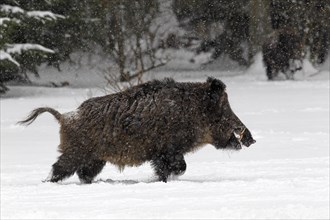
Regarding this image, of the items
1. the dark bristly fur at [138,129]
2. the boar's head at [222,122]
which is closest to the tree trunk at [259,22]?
the boar's head at [222,122]

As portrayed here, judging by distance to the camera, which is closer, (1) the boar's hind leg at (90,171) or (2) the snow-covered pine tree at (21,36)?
(1) the boar's hind leg at (90,171)

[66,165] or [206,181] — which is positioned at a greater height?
[66,165]

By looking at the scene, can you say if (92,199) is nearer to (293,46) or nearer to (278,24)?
(293,46)

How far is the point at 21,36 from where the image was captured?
29.1 meters

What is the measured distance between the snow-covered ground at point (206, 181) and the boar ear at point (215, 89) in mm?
869

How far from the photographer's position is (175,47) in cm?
3844

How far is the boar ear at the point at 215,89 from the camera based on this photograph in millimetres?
8375

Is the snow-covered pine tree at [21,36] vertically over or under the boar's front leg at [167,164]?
over

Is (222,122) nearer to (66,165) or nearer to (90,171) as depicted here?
(90,171)

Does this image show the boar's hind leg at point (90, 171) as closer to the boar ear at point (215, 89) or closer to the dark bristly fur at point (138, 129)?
the dark bristly fur at point (138, 129)

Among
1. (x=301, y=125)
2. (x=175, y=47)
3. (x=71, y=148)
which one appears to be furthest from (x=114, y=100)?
(x=175, y=47)

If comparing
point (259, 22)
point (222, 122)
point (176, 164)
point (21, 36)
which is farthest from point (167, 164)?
point (259, 22)

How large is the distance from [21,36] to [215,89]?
21613 mm

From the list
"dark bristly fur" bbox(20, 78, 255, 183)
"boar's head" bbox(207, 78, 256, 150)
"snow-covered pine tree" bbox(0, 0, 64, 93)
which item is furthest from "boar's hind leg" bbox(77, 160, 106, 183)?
"snow-covered pine tree" bbox(0, 0, 64, 93)
